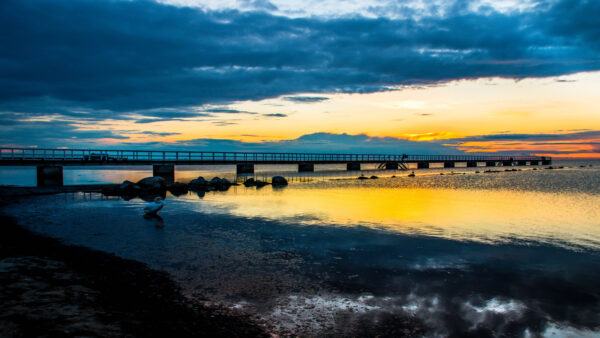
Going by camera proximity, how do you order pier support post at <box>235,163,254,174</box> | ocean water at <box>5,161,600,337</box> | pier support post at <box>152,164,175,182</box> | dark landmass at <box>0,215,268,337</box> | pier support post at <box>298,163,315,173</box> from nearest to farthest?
dark landmass at <box>0,215,268,337</box> < ocean water at <box>5,161,600,337</box> < pier support post at <box>152,164,175,182</box> < pier support post at <box>235,163,254,174</box> < pier support post at <box>298,163,315,173</box>

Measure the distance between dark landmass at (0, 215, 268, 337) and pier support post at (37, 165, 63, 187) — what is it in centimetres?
3226

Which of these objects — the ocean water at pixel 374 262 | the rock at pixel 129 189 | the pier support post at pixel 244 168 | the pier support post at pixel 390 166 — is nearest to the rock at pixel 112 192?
the rock at pixel 129 189

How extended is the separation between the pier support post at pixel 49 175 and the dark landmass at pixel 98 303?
32262 millimetres

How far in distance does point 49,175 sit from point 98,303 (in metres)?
37.4

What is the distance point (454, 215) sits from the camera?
16594 millimetres

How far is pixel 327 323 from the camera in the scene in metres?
5.51

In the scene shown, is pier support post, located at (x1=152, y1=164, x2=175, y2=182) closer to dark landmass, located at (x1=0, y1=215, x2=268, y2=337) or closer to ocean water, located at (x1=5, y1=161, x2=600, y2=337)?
ocean water, located at (x1=5, y1=161, x2=600, y2=337)

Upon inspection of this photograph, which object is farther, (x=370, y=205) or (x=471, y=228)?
(x=370, y=205)

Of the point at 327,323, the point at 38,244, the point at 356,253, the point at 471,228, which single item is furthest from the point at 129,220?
the point at 471,228

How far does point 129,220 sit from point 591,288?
14.9 m

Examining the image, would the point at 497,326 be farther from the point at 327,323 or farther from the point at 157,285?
the point at 157,285

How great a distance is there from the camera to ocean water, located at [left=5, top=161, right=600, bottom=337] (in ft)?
18.8

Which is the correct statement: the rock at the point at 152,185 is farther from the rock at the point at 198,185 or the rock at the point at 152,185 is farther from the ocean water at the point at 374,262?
the ocean water at the point at 374,262

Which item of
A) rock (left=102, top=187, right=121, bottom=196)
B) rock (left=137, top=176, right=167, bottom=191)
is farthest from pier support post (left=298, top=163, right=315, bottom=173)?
rock (left=102, top=187, right=121, bottom=196)
